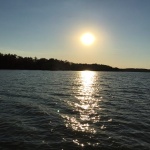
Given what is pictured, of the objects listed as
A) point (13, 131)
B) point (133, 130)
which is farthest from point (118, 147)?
point (13, 131)

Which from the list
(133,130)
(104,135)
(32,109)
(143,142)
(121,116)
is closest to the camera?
(143,142)

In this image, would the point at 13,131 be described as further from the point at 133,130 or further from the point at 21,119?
the point at 133,130

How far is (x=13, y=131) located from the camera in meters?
20.5

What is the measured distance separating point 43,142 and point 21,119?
7.28 metres

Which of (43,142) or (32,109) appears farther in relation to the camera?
(32,109)

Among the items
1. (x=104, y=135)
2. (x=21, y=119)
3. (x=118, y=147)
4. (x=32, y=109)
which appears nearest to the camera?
(x=118, y=147)

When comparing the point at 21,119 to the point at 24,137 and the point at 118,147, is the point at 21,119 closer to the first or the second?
the point at 24,137

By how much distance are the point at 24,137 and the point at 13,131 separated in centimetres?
191

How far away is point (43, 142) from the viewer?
59.3ft

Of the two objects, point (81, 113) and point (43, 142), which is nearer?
point (43, 142)

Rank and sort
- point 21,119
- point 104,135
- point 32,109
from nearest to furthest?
point 104,135, point 21,119, point 32,109

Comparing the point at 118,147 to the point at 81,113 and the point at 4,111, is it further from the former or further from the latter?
the point at 4,111

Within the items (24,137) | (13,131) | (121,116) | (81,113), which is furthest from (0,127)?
(121,116)

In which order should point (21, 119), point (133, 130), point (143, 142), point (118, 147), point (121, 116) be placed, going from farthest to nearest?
point (121, 116) → point (21, 119) → point (133, 130) → point (143, 142) → point (118, 147)
